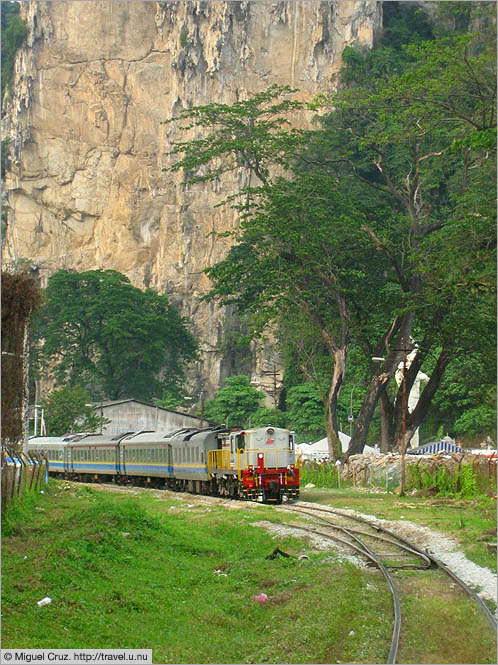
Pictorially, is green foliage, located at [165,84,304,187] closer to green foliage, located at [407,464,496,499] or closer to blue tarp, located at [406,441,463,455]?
blue tarp, located at [406,441,463,455]

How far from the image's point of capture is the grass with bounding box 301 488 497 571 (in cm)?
1691

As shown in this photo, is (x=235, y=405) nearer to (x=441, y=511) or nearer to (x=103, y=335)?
(x=103, y=335)

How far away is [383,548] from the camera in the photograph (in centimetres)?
1706

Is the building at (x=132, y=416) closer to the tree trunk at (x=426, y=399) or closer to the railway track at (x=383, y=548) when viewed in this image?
the tree trunk at (x=426, y=399)

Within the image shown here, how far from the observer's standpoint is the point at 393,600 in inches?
478

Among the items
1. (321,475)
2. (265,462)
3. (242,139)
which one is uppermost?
(242,139)

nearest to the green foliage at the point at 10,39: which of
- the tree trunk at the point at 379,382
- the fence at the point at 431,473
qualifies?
the tree trunk at the point at 379,382

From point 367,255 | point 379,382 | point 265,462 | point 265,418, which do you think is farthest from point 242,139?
point 265,418

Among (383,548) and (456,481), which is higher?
(456,481)

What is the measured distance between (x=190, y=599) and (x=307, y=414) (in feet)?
174

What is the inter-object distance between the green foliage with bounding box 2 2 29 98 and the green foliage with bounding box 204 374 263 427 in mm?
41213

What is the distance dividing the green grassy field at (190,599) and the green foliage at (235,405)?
5090 cm

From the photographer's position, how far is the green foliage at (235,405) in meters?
69.0

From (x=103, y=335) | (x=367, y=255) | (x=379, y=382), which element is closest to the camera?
(x=379, y=382)
